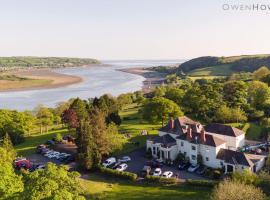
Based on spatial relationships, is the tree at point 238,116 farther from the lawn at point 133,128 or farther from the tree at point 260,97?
the lawn at point 133,128

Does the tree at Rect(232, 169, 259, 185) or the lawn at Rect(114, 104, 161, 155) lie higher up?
the tree at Rect(232, 169, 259, 185)

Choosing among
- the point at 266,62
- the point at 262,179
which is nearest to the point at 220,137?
the point at 262,179

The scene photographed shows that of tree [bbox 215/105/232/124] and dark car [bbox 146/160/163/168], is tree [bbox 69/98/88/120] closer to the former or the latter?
dark car [bbox 146/160/163/168]

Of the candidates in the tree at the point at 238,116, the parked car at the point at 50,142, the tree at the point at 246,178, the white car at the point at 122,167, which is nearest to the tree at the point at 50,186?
the tree at the point at 246,178

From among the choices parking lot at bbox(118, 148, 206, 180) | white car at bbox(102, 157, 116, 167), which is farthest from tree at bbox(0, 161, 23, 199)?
parking lot at bbox(118, 148, 206, 180)

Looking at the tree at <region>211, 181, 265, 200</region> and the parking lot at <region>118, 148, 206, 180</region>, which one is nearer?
the tree at <region>211, 181, 265, 200</region>

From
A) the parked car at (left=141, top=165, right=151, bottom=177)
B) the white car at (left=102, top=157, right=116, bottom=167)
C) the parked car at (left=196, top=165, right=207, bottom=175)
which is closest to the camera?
the parked car at (left=141, top=165, right=151, bottom=177)

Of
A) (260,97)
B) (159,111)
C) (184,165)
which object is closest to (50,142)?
(159,111)
